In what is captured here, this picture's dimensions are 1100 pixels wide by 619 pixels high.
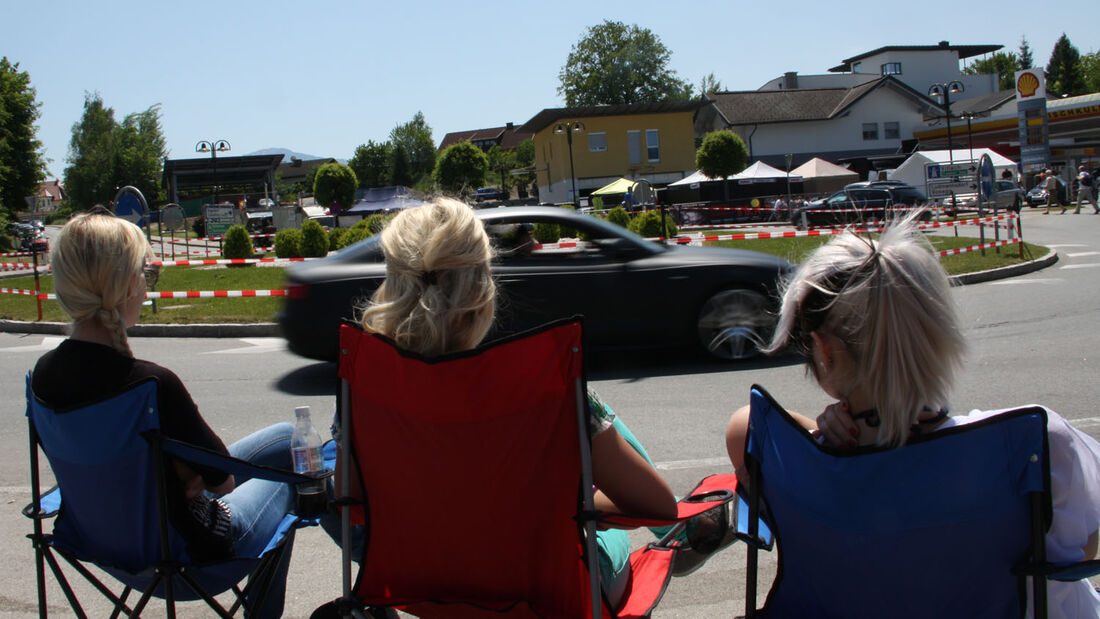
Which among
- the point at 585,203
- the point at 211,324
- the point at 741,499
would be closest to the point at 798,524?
the point at 741,499

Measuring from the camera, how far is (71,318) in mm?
2693

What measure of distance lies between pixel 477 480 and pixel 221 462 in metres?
0.79

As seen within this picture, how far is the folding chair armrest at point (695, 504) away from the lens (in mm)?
2266

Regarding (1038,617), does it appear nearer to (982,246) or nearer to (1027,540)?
(1027,540)

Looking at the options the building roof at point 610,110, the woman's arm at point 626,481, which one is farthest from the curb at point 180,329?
the building roof at point 610,110

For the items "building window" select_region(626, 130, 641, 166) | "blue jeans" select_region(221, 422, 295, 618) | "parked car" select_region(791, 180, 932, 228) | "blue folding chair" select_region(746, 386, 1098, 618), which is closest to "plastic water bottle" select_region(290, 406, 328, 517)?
"blue jeans" select_region(221, 422, 295, 618)

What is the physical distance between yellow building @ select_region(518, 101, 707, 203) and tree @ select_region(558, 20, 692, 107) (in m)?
25.5

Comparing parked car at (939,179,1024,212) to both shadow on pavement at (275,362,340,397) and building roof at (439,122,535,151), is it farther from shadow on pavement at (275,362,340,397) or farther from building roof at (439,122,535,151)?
building roof at (439,122,535,151)

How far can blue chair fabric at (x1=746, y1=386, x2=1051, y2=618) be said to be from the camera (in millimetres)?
1789

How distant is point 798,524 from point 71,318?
2.16m

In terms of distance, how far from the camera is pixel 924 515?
6.01 feet

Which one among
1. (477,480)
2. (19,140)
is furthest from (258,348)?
(19,140)

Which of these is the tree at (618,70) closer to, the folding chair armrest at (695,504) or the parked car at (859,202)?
the parked car at (859,202)

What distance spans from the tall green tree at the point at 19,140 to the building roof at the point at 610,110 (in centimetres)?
2854
